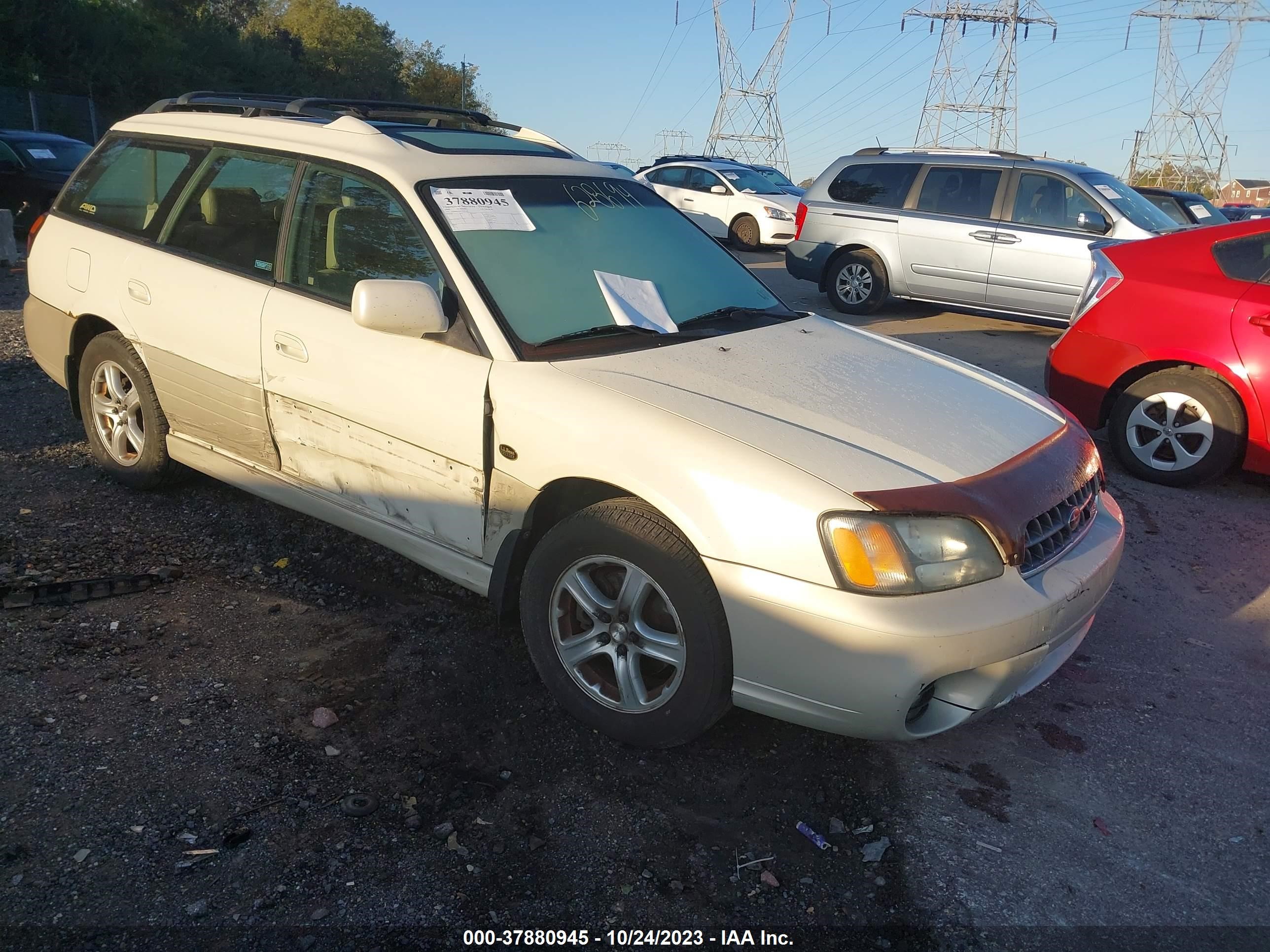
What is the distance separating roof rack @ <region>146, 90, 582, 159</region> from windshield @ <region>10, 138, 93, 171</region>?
36.0 feet

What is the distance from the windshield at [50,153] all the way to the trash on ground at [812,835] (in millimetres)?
14811

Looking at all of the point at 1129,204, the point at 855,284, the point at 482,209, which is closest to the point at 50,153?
the point at 855,284

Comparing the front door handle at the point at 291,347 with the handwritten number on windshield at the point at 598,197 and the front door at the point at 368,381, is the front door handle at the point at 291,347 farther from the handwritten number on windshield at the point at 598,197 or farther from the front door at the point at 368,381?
the handwritten number on windshield at the point at 598,197

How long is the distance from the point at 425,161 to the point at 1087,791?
10.0ft

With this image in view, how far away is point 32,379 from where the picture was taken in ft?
21.5

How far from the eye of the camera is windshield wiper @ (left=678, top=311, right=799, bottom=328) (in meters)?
3.64

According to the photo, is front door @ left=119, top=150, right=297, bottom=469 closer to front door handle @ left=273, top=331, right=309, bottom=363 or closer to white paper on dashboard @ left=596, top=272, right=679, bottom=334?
front door handle @ left=273, top=331, right=309, bottom=363

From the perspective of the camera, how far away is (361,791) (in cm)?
272

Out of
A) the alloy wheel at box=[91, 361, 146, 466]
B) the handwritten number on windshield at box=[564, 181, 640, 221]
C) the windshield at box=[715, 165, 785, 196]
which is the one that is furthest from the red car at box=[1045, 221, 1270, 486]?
the windshield at box=[715, 165, 785, 196]

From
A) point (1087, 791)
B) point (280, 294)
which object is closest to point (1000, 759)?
point (1087, 791)

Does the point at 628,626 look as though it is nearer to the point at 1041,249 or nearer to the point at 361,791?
the point at 361,791

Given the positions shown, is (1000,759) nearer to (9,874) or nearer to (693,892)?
(693,892)

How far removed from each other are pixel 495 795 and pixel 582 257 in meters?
1.91

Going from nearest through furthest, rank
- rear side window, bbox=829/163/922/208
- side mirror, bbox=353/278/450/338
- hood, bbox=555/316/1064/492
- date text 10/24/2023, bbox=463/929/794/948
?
1. date text 10/24/2023, bbox=463/929/794/948
2. hood, bbox=555/316/1064/492
3. side mirror, bbox=353/278/450/338
4. rear side window, bbox=829/163/922/208
